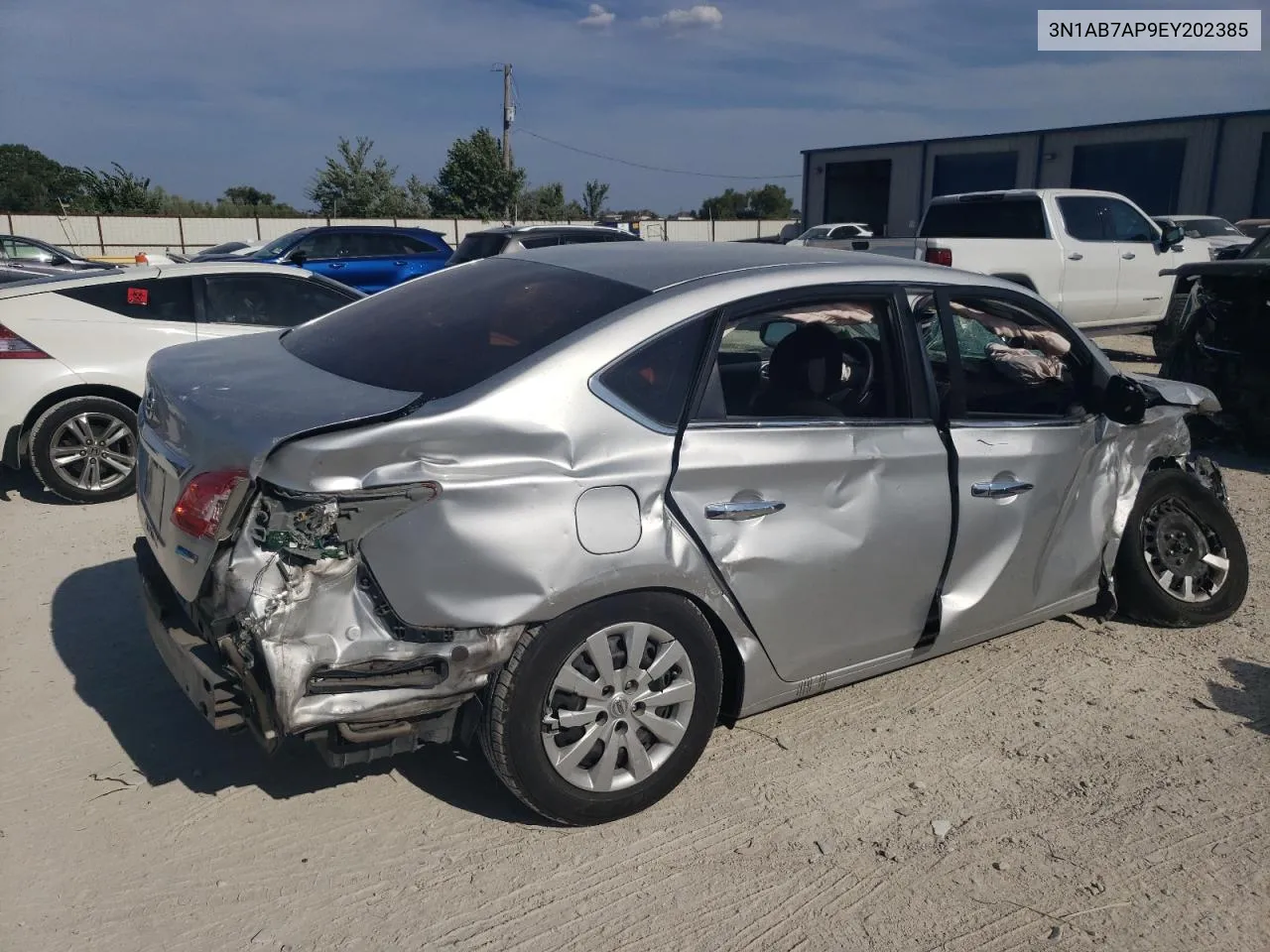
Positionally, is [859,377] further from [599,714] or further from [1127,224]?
[1127,224]

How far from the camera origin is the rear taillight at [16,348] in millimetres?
6242

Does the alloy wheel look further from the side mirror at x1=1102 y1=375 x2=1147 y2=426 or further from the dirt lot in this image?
the side mirror at x1=1102 y1=375 x2=1147 y2=426

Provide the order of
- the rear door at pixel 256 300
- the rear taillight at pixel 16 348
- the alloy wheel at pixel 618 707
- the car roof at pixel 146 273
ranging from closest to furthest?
the alloy wheel at pixel 618 707
the rear taillight at pixel 16 348
the car roof at pixel 146 273
the rear door at pixel 256 300

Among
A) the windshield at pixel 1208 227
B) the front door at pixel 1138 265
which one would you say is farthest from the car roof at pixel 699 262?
the windshield at pixel 1208 227

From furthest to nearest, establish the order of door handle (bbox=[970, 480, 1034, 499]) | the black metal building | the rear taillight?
the black metal building < the rear taillight < door handle (bbox=[970, 480, 1034, 499])

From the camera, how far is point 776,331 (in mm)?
3729

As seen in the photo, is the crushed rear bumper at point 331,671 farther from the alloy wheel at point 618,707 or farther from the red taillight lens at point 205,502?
the alloy wheel at point 618,707

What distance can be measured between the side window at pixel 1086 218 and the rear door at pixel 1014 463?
8.39 meters

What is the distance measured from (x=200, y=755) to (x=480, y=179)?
48.8 meters

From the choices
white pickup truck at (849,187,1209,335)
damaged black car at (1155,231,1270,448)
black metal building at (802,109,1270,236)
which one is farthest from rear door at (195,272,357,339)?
black metal building at (802,109,1270,236)

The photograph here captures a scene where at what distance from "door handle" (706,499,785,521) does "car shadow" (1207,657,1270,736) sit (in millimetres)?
2168

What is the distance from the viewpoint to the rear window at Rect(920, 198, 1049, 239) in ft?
38.4

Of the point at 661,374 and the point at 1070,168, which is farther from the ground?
the point at 1070,168

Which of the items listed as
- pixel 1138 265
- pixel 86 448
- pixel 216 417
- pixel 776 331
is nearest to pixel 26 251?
pixel 86 448
